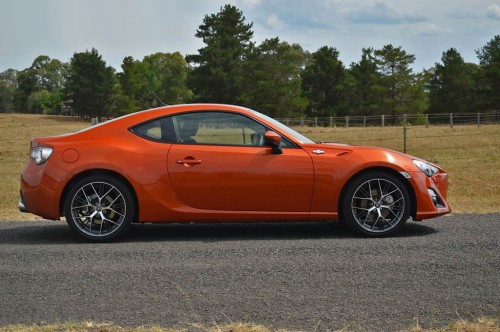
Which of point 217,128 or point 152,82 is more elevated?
point 152,82

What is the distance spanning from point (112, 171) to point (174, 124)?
2.61ft

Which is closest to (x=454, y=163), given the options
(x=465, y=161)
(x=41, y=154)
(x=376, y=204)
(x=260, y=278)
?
(x=465, y=161)

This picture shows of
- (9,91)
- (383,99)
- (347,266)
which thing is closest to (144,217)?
(347,266)

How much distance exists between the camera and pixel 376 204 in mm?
6871

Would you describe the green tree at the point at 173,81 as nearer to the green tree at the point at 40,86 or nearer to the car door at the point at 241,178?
the green tree at the point at 40,86

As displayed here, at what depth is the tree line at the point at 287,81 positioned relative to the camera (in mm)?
71375

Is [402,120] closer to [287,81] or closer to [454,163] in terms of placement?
[287,81]

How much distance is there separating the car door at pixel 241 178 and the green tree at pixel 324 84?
7798 centimetres

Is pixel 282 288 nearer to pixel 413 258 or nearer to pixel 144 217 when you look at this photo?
pixel 413 258

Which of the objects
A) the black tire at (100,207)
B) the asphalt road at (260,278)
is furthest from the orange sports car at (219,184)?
the asphalt road at (260,278)

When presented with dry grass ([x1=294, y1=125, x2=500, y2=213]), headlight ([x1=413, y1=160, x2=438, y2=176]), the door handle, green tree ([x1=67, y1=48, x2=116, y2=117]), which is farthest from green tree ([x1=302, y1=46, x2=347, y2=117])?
the door handle

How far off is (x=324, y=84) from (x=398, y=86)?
403 inches

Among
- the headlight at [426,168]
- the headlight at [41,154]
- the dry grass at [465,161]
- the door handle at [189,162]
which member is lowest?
the dry grass at [465,161]

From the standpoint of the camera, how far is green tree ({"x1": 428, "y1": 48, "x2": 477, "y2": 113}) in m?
83.5
